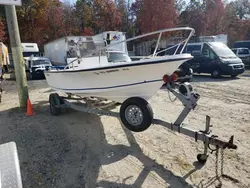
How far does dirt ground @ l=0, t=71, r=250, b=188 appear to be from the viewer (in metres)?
3.33

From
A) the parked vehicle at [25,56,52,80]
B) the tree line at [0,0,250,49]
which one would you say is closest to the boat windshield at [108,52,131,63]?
the parked vehicle at [25,56,52,80]

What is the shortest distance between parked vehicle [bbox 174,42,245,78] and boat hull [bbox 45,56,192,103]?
29.6 feet

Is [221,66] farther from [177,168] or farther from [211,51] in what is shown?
[177,168]

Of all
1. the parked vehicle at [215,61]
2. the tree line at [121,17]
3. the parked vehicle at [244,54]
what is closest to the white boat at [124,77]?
the parked vehicle at [215,61]

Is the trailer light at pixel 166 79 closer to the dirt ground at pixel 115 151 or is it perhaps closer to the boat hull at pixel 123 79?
the boat hull at pixel 123 79

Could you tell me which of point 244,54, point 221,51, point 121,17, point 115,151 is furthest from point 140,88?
point 121,17

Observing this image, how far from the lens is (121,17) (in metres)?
31.3

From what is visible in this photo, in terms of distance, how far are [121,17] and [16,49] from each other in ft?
86.3

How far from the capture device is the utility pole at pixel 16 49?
657cm

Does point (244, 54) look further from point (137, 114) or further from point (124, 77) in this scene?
point (137, 114)

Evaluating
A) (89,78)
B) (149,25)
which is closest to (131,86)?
(89,78)

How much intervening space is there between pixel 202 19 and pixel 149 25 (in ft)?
→ 27.3

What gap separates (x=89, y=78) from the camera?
16.0 ft

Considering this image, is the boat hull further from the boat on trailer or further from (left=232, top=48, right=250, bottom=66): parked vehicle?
(left=232, top=48, right=250, bottom=66): parked vehicle
